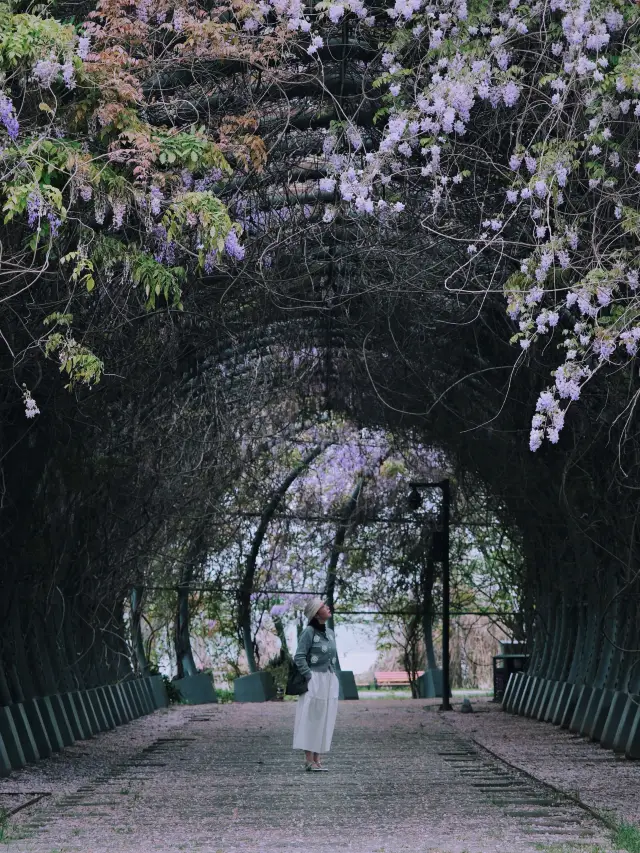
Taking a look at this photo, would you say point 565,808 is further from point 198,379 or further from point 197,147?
point 198,379

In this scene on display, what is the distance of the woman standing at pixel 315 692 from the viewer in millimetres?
9820

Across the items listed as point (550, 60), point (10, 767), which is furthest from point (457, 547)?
point (550, 60)

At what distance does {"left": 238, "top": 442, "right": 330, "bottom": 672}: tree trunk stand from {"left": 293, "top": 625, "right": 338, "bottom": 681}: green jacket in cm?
1533

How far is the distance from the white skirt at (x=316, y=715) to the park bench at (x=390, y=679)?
1920cm

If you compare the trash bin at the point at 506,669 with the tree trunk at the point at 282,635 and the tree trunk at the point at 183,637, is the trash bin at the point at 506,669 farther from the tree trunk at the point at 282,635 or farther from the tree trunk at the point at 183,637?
the tree trunk at the point at 183,637

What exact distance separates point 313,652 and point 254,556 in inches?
628

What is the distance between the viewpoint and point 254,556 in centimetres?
2583

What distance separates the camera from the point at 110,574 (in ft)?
49.2

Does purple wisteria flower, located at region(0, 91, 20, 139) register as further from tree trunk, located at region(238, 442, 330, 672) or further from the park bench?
the park bench

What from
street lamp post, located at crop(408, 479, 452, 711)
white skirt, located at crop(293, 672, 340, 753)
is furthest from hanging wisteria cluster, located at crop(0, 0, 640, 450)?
street lamp post, located at crop(408, 479, 452, 711)

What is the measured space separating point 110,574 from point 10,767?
532cm

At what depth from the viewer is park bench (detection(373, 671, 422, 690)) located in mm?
29105

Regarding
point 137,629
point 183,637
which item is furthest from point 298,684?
point 183,637

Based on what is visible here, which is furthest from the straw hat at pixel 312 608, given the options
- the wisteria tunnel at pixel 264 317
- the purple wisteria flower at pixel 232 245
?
the purple wisteria flower at pixel 232 245
